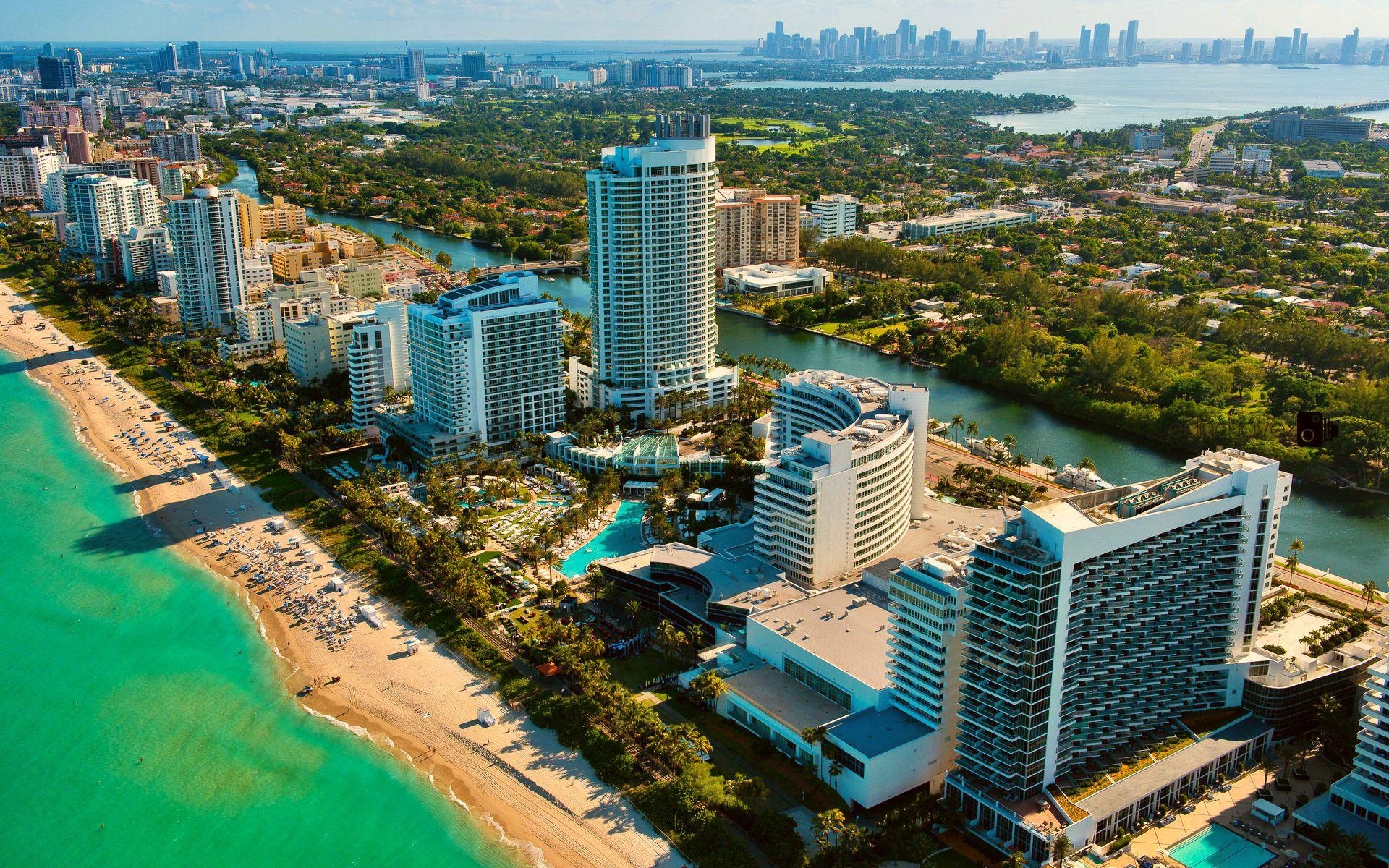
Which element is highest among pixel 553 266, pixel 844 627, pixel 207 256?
pixel 207 256

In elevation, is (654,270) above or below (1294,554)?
above

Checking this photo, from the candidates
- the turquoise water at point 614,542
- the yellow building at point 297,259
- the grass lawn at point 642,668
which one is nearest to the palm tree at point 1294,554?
the grass lawn at point 642,668

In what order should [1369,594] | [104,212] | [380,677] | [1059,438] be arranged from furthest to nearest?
1. [104,212]
2. [1059,438]
3. [1369,594]
4. [380,677]

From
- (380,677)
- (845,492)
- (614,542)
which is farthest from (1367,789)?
(380,677)

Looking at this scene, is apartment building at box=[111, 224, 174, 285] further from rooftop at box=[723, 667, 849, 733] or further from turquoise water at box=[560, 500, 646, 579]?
rooftop at box=[723, 667, 849, 733]

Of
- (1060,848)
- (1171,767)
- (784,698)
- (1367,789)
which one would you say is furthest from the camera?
(784,698)

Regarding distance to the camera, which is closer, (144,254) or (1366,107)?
(144,254)

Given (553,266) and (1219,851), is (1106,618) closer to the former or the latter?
(1219,851)
